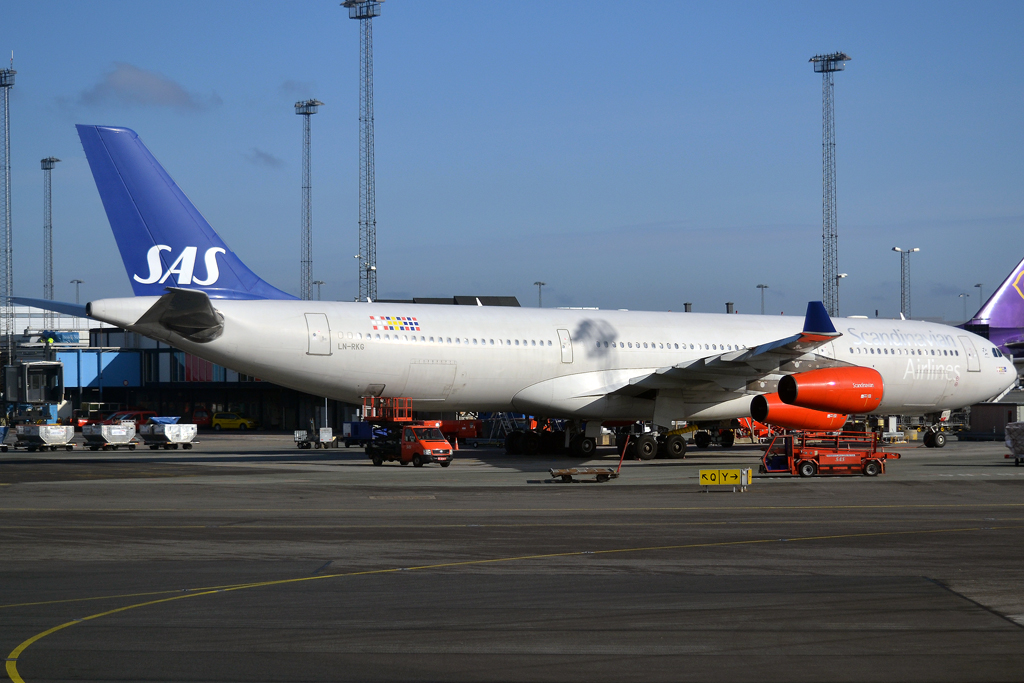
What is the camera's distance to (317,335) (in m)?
28.7

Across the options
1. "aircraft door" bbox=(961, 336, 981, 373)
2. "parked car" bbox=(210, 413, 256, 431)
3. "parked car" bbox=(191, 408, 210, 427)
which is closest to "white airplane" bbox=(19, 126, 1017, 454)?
"aircraft door" bbox=(961, 336, 981, 373)

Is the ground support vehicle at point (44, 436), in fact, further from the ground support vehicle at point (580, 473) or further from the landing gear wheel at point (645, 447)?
the ground support vehicle at point (580, 473)

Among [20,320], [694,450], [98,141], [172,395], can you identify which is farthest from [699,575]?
[20,320]

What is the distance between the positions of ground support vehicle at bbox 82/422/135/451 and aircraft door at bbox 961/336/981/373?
3644cm

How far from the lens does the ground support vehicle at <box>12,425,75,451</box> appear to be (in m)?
46.7

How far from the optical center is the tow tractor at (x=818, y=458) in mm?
26578

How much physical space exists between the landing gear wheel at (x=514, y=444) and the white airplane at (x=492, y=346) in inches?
109

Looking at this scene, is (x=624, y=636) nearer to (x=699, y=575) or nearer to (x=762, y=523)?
(x=699, y=575)

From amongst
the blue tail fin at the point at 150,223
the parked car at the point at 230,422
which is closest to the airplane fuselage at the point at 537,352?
the blue tail fin at the point at 150,223

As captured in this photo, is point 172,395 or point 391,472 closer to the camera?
point 391,472

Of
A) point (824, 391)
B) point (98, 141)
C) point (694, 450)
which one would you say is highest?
point (98, 141)

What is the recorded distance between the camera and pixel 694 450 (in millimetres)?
40938

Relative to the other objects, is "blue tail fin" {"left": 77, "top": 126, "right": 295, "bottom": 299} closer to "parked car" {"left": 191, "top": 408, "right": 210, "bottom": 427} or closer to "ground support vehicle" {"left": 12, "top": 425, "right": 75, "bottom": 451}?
"ground support vehicle" {"left": 12, "top": 425, "right": 75, "bottom": 451}

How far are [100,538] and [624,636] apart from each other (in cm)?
970
